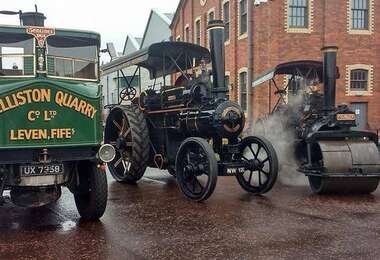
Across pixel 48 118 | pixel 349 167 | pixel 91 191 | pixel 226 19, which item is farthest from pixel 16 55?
pixel 226 19

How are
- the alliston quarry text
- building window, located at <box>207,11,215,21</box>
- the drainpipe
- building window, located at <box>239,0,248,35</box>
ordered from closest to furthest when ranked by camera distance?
the alliston quarry text < the drainpipe < building window, located at <box>239,0,248,35</box> < building window, located at <box>207,11,215,21</box>

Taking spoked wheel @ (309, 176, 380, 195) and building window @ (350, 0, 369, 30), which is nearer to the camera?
spoked wheel @ (309, 176, 380, 195)

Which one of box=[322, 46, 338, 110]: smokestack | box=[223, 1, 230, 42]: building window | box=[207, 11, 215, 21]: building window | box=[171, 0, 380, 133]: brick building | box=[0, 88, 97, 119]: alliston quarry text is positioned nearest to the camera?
box=[0, 88, 97, 119]: alliston quarry text

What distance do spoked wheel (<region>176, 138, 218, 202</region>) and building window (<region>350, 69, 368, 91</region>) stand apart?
14295 mm

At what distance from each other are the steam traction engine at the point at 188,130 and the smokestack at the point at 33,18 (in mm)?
1921

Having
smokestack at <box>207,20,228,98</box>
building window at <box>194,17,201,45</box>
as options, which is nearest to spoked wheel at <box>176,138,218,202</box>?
smokestack at <box>207,20,228,98</box>

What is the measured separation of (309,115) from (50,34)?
542 cm

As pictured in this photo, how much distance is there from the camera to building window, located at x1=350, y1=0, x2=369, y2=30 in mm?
20875

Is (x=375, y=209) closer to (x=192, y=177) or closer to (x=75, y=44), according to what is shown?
(x=192, y=177)

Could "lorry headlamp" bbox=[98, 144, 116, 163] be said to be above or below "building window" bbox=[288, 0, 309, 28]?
below

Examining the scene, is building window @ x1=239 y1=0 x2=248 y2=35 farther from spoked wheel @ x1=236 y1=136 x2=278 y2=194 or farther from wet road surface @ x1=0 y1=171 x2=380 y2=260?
wet road surface @ x1=0 y1=171 x2=380 y2=260

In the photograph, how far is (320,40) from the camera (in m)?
20.5

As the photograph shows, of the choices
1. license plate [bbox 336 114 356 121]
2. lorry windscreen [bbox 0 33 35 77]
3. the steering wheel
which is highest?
lorry windscreen [bbox 0 33 35 77]

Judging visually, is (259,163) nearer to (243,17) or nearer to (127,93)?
(127,93)
